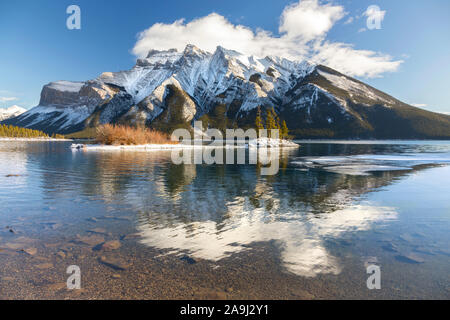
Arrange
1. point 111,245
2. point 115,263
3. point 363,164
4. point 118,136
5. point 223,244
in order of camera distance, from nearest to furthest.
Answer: point 115,263
point 111,245
point 223,244
point 363,164
point 118,136

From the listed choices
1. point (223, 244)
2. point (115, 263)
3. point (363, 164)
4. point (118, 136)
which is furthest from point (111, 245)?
point (118, 136)

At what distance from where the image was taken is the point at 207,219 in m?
14.6

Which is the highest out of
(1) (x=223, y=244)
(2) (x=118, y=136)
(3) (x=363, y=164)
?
(2) (x=118, y=136)

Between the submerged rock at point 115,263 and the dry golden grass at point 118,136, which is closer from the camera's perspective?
the submerged rock at point 115,263

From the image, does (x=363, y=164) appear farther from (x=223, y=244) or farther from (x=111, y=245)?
(x=111, y=245)

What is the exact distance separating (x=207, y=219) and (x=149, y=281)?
6.61 m

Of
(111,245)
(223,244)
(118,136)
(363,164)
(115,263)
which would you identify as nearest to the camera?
(115,263)

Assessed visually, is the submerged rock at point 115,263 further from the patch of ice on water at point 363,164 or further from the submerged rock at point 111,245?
the patch of ice on water at point 363,164

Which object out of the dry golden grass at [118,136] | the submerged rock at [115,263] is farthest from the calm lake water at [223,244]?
the dry golden grass at [118,136]

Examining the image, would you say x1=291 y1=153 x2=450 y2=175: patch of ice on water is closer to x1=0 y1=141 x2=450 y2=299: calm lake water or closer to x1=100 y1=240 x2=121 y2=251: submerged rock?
x1=0 y1=141 x2=450 y2=299: calm lake water

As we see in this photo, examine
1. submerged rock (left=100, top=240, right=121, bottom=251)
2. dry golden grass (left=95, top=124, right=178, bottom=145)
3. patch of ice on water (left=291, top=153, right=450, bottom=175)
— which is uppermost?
dry golden grass (left=95, top=124, right=178, bottom=145)

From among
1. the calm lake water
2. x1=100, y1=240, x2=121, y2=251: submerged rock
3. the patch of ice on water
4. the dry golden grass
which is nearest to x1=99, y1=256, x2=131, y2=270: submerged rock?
the calm lake water

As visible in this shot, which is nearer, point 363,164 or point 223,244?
point 223,244
